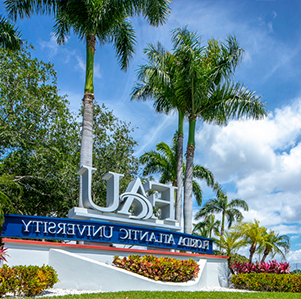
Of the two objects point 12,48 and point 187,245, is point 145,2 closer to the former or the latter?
point 12,48

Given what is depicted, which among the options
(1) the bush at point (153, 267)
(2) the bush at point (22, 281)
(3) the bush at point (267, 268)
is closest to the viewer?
(2) the bush at point (22, 281)

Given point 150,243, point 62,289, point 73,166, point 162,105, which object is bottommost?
point 62,289

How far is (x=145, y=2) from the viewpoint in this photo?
16.9 m

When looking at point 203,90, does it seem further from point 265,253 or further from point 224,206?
point 224,206

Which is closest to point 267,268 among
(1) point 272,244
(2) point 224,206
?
(1) point 272,244

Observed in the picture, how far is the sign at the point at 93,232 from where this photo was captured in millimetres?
12117

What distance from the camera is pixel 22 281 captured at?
31.6ft

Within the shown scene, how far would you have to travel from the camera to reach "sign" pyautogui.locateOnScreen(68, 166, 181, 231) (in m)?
14.2

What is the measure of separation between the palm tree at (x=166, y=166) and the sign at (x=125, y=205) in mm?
8338

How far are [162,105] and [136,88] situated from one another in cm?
239

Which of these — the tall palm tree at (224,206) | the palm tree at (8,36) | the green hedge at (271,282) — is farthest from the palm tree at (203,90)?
the tall palm tree at (224,206)

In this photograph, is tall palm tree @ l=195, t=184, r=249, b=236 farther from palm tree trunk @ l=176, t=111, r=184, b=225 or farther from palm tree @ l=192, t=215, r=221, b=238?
palm tree trunk @ l=176, t=111, r=184, b=225

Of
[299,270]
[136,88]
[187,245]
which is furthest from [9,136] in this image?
[299,270]

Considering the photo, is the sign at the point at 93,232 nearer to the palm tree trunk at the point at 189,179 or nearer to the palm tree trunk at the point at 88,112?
the palm tree trunk at the point at 189,179
